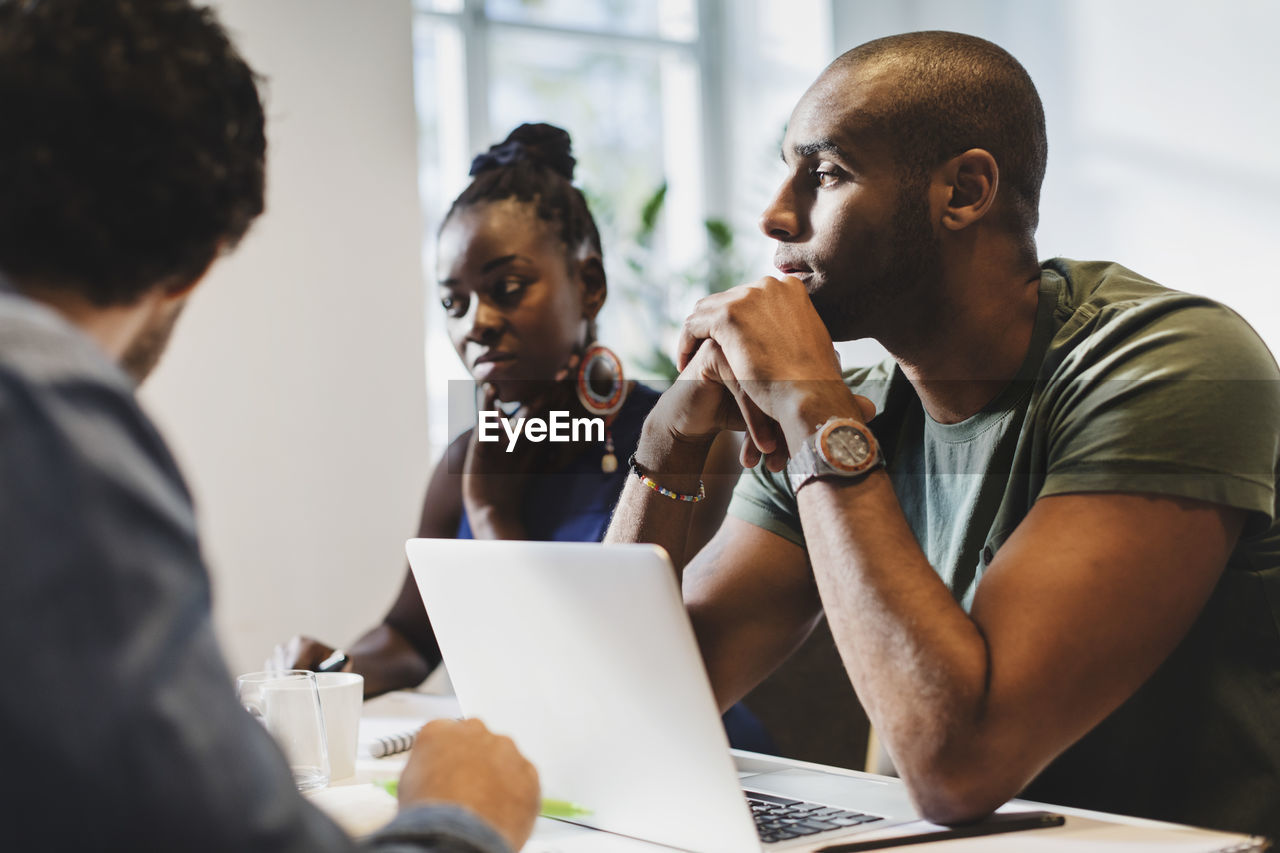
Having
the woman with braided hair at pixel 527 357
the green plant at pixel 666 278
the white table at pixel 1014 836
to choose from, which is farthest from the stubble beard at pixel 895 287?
the green plant at pixel 666 278

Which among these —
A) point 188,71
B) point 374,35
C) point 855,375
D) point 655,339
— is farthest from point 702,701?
point 655,339

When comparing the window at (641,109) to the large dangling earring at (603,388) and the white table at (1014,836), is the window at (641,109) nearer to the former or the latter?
the large dangling earring at (603,388)

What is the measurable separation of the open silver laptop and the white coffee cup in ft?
0.57

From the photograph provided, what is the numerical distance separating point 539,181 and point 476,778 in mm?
1434

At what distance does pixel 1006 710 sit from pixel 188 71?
29.6 inches

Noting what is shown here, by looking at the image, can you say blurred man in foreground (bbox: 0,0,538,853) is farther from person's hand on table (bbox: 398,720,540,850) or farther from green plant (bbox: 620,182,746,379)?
green plant (bbox: 620,182,746,379)

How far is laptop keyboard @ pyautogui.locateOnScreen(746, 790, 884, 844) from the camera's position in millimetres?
920

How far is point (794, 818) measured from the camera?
0.96 m

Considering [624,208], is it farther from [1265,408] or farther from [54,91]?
[54,91]

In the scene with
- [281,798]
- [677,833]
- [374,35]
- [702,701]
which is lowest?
[677,833]

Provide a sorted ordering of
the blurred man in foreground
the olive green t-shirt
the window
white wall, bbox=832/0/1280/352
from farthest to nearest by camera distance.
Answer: the window → white wall, bbox=832/0/1280/352 → the olive green t-shirt → the blurred man in foreground

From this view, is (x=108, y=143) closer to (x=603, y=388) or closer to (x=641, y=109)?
(x=603, y=388)

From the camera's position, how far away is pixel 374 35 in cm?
299

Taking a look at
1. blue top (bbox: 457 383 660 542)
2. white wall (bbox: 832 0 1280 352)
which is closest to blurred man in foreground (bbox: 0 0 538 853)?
blue top (bbox: 457 383 660 542)
